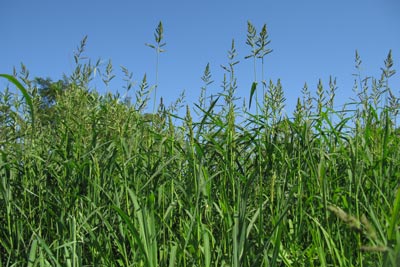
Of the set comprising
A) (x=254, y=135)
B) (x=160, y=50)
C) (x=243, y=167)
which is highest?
(x=160, y=50)

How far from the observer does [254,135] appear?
7.19ft

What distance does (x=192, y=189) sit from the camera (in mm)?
1980

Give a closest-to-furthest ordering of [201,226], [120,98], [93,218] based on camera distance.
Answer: [201,226]
[93,218]
[120,98]

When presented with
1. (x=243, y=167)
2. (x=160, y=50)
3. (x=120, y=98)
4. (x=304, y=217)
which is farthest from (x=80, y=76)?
(x=304, y=217)

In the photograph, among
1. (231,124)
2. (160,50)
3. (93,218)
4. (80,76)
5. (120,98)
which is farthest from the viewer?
(80,76)

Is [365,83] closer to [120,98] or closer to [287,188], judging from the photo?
[287,188]

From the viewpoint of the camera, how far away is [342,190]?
2.07 meters

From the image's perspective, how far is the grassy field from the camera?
5.99 feet

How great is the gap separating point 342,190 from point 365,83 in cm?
120

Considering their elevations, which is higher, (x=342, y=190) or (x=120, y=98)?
(x=120, y=98)

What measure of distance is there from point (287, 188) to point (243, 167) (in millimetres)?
261

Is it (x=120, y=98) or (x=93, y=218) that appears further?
(x=120, y=98)

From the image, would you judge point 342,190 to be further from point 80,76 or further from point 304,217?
point 80,76

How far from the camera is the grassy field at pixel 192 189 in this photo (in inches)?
71.9
